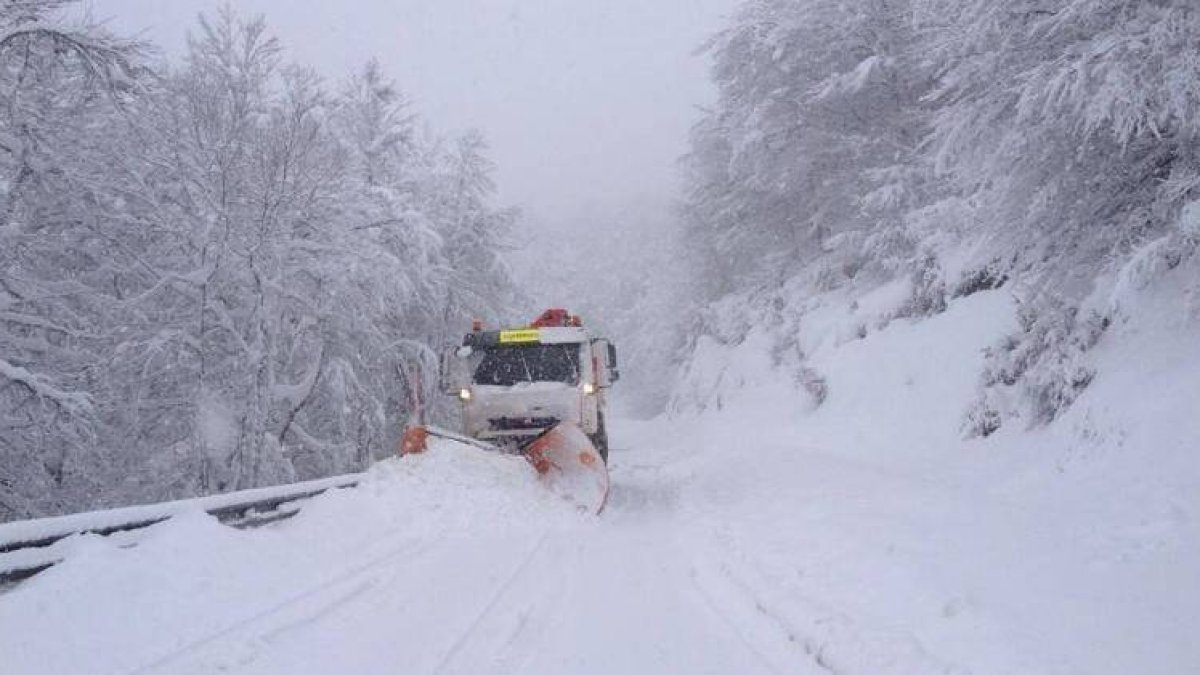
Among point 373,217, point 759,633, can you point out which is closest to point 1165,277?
point 759,633

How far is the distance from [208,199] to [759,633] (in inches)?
505

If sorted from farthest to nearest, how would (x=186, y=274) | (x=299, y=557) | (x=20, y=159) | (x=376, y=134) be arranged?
(x=376, y=134), (x=186, y=274), (x=20, y=159), (x=299, y=557)

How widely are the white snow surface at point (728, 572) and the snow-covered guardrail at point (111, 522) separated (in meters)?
0.13

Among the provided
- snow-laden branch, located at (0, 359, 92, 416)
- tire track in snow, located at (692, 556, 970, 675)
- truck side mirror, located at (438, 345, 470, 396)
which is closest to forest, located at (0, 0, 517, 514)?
snow-laden branch, located at (0, 359, 92, 416)

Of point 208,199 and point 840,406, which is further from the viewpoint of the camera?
point 840,406

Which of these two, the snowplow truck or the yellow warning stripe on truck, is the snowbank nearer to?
the snowplow truck

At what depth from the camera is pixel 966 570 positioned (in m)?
6.01

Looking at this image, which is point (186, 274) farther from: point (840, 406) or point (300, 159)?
point (840, 406)

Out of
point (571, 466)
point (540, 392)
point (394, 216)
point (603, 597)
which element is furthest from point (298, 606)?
point (394, 216)

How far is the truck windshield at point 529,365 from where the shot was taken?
13945 mm

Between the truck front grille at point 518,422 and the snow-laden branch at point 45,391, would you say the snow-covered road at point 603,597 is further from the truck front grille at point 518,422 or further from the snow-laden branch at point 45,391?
the truck front grille at point 518,422

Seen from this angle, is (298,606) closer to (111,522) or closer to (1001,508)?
(111,522)

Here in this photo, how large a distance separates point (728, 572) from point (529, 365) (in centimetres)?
720

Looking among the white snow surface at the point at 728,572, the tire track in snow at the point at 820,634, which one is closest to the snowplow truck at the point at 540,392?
the white snow surface at the point at 728,572
